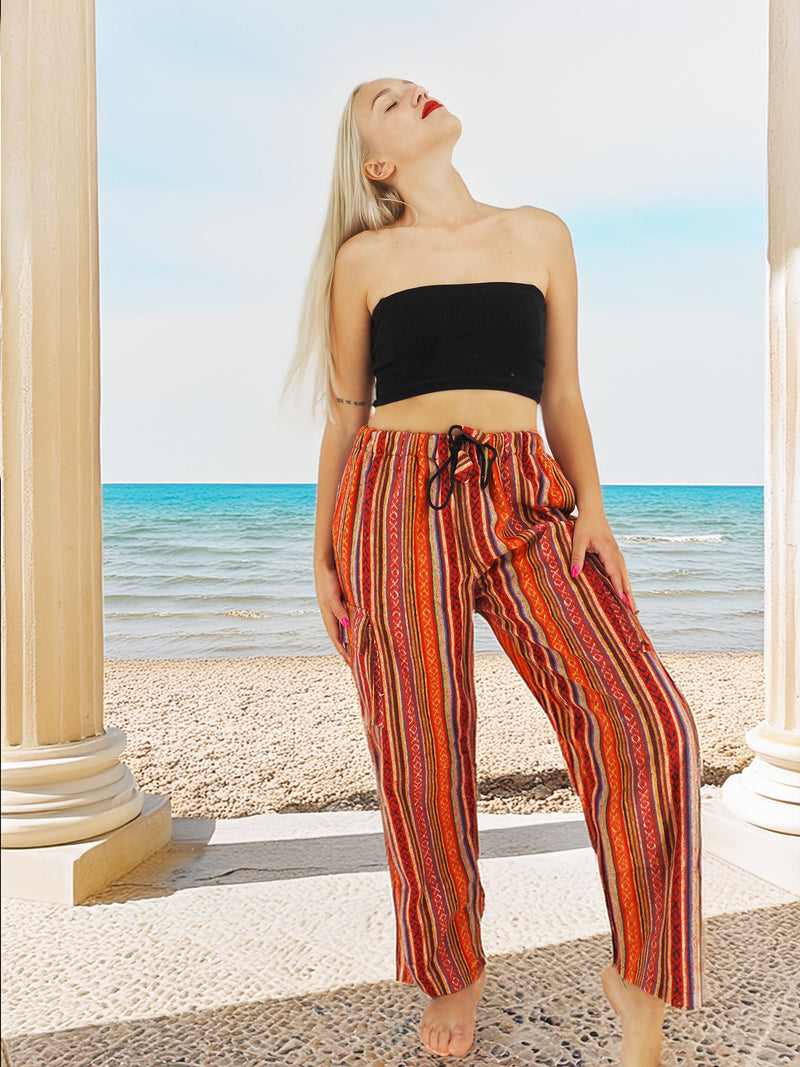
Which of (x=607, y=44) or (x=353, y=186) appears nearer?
(x=353, y=186)

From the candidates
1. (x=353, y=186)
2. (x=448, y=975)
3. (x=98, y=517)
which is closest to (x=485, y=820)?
(x=448, y=975)

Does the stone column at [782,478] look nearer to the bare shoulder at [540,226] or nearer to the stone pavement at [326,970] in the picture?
the stone pavement at [326,970]

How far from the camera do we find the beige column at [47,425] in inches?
98.5

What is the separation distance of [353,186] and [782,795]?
206 cm

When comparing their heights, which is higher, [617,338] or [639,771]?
[617,338]

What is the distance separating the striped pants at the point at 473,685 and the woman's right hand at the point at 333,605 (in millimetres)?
48

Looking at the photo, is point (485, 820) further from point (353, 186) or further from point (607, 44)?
point (607, 44)

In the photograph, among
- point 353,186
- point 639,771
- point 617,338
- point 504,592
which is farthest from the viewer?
point 617,338

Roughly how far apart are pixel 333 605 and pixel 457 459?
0.42m

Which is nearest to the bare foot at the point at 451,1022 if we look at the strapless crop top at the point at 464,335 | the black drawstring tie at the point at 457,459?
the black drawstring tie at the point at 457,459

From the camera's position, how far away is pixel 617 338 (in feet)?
87.0

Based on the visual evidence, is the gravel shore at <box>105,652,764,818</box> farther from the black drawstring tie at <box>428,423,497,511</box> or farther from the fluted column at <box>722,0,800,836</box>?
the black drawstring tie at <box>428,423,497,511</box>

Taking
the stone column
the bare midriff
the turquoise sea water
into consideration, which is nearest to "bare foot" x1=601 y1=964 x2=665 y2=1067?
the bare midriff

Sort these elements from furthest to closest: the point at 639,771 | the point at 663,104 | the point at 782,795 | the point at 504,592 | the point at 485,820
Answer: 1. the point at 663,104
2. the point at 485,820
3. the point at 782,795
4. the point at 504,592
5. the point at 639,771
